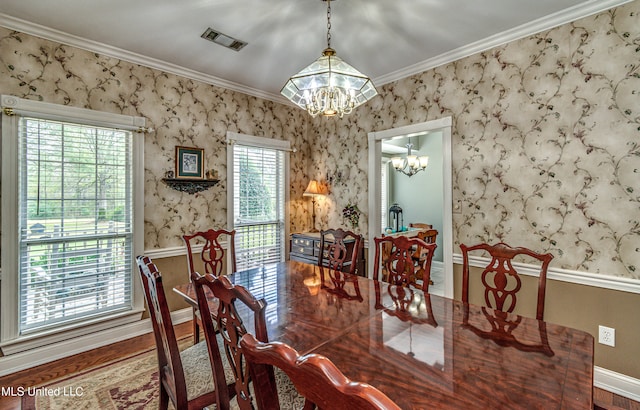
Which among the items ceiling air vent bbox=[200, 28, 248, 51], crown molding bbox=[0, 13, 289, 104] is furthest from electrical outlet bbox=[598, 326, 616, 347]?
crown molding bbox=[0, 13, 289, 104]

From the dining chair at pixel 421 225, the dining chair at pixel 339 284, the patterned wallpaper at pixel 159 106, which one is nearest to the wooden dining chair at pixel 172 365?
the dining chair at pixel 339 284

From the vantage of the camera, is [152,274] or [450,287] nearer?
[152,274]

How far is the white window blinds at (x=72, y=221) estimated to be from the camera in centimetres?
252

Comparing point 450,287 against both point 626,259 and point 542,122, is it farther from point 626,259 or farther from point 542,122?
point 542,122

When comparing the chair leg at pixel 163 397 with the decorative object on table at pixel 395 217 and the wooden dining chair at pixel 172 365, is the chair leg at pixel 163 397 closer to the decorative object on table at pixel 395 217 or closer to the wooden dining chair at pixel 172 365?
the wooden dining chair at pixel 172 365

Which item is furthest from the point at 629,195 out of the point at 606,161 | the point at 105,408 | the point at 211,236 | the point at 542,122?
the point at 105,408

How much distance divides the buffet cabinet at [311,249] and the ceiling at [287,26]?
6.76 feet

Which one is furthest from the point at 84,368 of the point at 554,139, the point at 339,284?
the point at 554,139

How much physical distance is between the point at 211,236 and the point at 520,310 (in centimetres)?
281

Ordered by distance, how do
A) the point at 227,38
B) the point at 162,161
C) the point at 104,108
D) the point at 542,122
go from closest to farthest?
1. the point at 542,122
2. the point at 227,38
3. the point at 104,108
4. the point at 162,161

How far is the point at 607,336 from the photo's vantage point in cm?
218

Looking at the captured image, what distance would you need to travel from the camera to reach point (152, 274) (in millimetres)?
1313

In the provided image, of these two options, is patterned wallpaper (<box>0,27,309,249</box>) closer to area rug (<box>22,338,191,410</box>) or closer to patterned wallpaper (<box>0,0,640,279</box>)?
patterned wallpaper (<box>0,0,640,279</box>)

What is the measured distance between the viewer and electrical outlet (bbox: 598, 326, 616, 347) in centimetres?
216
